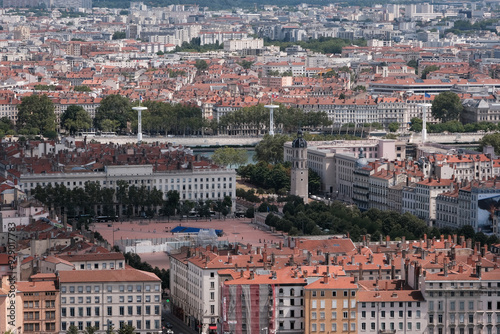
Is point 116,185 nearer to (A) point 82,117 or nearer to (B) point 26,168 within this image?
(B) point 26,168

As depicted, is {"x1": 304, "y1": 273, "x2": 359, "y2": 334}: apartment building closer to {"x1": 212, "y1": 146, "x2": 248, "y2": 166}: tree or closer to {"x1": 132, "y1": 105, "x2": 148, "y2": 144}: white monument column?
{"x1": 212, "y1": 146, "x2": 248, "y2": 166}: tree

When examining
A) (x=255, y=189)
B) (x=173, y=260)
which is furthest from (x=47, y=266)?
(x=255, y=189)

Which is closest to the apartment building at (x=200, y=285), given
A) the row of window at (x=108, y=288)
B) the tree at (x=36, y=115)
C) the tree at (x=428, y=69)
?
the row of window at (x=108, y=288)

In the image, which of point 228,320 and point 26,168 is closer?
point 228,320

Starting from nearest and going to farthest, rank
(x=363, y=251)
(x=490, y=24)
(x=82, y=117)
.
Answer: (x=363, y=251)
(x=82, y=117)
(x=490, y=24)

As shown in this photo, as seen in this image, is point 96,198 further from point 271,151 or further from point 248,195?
point 271,151

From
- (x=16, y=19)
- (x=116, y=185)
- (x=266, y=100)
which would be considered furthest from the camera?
(x=16, y=19)

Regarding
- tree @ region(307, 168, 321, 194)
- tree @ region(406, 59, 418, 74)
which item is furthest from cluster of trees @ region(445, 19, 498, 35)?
tree @ region(307, 168, 321, 194)
